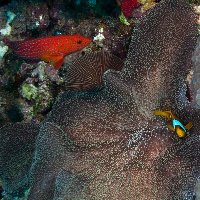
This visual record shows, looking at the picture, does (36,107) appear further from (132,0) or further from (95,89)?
(132,0)

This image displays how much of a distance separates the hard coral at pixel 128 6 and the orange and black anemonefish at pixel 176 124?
1748 mm

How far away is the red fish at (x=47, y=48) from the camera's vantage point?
4.02 meters

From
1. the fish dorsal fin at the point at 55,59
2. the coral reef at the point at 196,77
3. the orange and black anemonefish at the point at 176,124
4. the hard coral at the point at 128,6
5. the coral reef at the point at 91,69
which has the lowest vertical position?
the fish dorsal fin at the point at 55,59

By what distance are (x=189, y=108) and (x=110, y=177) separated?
1283 mm

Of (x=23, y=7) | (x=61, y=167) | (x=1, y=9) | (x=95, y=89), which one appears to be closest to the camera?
(x=61, y=167)

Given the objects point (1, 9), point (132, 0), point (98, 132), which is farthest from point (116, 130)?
point (1, 9)

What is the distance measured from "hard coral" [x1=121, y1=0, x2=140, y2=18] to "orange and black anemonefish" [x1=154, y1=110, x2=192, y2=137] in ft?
5.74

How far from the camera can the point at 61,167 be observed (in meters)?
2.71

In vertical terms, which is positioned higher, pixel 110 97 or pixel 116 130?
pixel 110 97

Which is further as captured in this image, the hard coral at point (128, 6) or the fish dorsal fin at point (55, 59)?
the fish dorsal fin at point (55, 59)

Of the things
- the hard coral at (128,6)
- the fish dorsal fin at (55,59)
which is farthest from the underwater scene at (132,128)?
the fish dorsal fin at (55,59)

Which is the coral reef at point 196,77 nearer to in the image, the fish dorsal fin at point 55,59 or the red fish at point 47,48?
the red fish at point 47,48

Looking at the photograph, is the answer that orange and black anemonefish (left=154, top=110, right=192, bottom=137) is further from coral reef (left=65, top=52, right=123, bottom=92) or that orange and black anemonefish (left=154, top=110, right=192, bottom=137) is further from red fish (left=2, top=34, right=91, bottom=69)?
red fish (left=2, top=34, right=91, bottom=69)

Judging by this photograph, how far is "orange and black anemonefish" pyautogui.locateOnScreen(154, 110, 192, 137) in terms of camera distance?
7.18 ft
